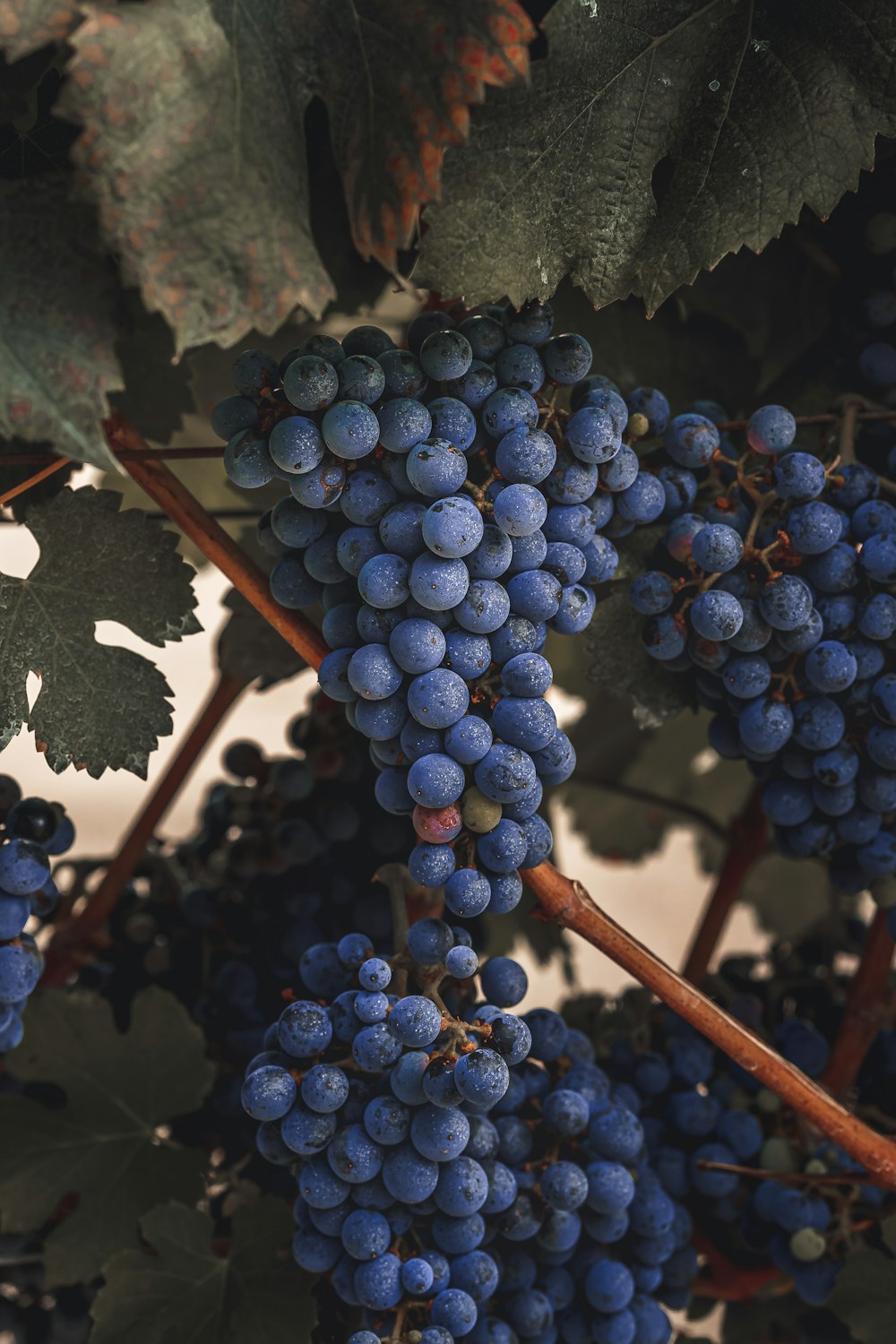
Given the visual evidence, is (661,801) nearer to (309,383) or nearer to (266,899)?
(266,899)

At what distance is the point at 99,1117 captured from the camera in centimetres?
65

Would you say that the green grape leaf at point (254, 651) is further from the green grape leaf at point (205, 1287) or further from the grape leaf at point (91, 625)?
the green grape leaf at point (205, 1287)

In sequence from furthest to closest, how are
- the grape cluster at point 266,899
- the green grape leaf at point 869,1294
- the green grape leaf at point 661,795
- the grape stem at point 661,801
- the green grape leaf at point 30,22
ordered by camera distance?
1. the green grape leaf at point 661,795
2. the grape stem at point 661,801
3. the grape cluster at point 266,899
4. the green grape leaf at point 869,1294
5. the green grape leaf at point 30,22

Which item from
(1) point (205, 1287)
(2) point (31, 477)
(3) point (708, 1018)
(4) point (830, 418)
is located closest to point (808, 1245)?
(3) point (708, 1018)

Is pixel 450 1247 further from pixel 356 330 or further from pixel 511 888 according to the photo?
pixel 356 330

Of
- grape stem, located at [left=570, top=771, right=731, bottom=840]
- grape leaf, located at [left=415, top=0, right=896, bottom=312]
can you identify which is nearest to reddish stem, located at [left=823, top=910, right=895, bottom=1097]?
grape stem, located at [left=570, top=771, right=731, bottom=840]

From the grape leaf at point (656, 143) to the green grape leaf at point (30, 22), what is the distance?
0.46ft

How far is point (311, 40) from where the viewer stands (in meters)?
0.42

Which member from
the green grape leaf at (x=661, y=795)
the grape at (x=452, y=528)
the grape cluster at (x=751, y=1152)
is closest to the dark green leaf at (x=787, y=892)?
the green grape leaf at (x=661, y=795)

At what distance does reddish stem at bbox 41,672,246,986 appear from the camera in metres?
0.70

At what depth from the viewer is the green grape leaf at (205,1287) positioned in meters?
0.54

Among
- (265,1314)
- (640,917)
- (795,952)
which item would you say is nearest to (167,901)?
(265,1314)

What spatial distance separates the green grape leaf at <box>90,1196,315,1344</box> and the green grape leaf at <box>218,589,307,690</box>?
26 cm

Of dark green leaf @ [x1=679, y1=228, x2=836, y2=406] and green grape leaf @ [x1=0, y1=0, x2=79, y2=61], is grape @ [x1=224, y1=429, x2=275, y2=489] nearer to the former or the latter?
green grape leaf @ [x1=0, y1=0, x2=79, y2=61]
